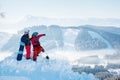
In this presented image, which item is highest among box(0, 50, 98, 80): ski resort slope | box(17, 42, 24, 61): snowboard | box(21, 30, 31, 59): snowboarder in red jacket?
box(21, 30, 31, 59): snowboarder in red jacket

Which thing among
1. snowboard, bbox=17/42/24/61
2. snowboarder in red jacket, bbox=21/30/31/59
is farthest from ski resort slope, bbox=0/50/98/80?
snowboarder in red jacket, bbox=21/30/31/59

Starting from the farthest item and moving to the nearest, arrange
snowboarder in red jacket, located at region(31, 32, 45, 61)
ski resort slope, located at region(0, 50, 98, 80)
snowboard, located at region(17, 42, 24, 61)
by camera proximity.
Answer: snowboarder in red jacket, located at region(31, 32, 45, 61) → snowboard, located at region(17, 42, 24, 61) → ski resort slope, located at region(0, 50, 98, 80)

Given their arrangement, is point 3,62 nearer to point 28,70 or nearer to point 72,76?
point 28,70

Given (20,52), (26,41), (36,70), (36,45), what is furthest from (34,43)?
(36,70)

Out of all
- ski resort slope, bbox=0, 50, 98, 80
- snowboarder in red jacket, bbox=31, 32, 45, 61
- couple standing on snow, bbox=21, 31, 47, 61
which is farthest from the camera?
snowboarder in red jacket, bbox=31, 32, 45, 61

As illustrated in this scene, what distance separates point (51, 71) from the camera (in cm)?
2784

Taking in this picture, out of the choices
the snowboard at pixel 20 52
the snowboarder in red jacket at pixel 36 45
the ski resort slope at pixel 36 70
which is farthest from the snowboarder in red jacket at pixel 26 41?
the ski resort slope at pixel 36 70

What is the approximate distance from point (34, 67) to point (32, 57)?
0.97m

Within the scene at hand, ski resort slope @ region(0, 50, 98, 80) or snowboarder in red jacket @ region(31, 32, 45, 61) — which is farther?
snowboarder in red jacket @ region(31, 32, 45, 61)

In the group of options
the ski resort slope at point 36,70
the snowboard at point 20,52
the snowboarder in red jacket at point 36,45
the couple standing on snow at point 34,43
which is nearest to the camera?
the ski resort slope at point 36,70

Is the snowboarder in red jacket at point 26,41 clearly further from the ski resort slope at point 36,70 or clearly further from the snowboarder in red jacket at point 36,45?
the ski resort slope at point 36,70

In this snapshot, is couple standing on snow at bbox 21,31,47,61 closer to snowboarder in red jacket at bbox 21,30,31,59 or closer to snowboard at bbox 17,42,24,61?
snowboarder in red jacket at bbox 21,30,31,59

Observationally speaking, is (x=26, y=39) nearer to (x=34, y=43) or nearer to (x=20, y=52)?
(x=34, y=43)

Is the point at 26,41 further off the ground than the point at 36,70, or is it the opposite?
the point at 26,41
